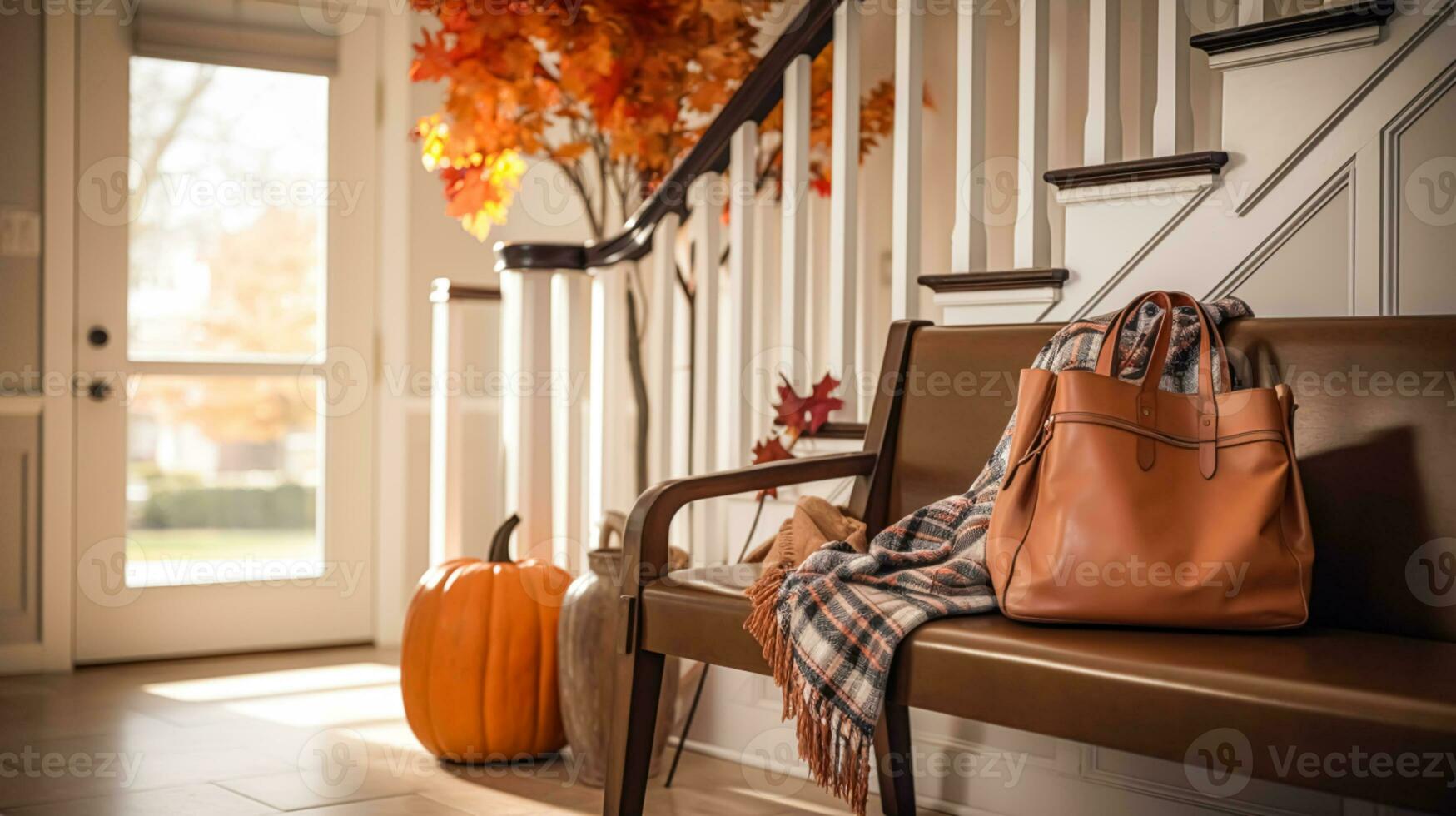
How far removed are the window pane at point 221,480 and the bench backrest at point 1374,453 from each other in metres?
2.83

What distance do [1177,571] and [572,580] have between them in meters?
1.30

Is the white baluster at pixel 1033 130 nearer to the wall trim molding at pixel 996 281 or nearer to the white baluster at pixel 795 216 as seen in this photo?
A: the wall trim molding at pixel 996 281

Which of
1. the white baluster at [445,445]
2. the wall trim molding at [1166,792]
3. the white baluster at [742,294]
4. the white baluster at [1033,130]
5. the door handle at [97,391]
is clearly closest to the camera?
the wall trim molding at [1166,792]

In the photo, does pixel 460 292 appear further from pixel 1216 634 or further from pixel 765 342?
pixel 1216 634

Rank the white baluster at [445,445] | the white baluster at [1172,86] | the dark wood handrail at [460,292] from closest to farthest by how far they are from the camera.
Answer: the white baluster at [1172,86], the white baluster at [445,445], the dark wood handrail at [460,292]

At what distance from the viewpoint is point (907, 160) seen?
2.22 meters

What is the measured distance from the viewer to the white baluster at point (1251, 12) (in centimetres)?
184

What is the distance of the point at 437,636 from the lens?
2.37 meters

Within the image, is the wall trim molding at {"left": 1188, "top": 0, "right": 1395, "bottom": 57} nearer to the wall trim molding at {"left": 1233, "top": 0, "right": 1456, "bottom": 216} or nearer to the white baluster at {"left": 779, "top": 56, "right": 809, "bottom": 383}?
the wall trim molding at {"left": 1233, "top": 0, "right": 1456, "bottom": 216}

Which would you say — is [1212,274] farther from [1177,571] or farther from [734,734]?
[734,734]

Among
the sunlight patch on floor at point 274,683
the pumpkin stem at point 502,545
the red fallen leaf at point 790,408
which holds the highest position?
the red fallen leaf at point 790,408

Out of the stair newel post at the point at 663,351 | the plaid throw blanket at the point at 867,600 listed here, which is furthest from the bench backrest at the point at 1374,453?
the stair newel post at the point at 663,351

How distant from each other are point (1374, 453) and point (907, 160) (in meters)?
0.97

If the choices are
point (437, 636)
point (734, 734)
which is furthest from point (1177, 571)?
point (437, 636)
